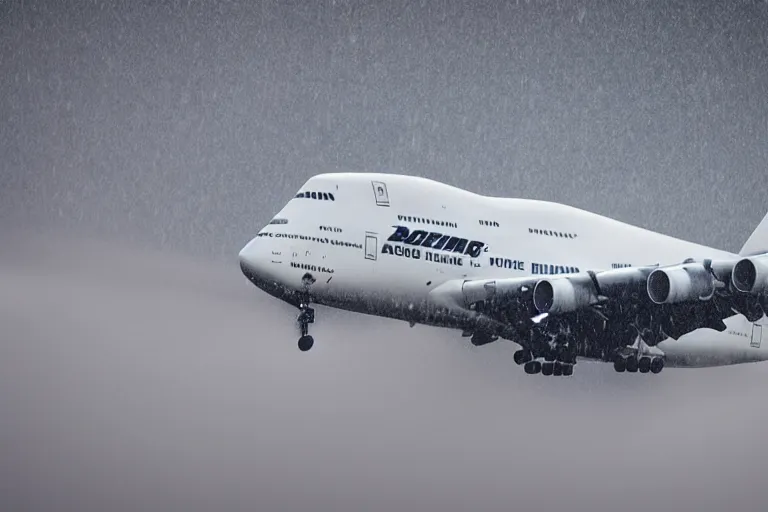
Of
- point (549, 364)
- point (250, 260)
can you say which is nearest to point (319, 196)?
point (250, 260)

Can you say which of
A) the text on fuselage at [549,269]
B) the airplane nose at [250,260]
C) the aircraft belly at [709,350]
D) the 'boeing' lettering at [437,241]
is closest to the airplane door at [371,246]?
the 'boeing' lettering at [437,241]

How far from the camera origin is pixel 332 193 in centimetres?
4509

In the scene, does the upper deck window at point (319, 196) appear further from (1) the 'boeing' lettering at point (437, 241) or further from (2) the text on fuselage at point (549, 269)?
(2) the text on fuselage at point (549, 269)

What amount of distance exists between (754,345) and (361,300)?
2065 cm

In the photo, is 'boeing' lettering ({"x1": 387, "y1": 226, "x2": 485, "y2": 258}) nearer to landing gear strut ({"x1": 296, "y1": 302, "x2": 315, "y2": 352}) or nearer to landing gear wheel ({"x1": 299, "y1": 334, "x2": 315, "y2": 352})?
landing gear strut ({"x1": 296, "y1": 302, "x2": 315, "y2": 352})

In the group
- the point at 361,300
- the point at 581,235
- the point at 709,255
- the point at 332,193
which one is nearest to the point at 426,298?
the point at 361,300

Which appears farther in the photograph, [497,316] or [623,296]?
[497,316]

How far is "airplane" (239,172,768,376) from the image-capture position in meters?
42.4

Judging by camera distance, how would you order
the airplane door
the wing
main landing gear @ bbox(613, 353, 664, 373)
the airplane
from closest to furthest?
the wing
the airplane
the airplane door
main landing gear @ bbox(613, 353, 664, 373)

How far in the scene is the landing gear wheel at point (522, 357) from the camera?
159 feet

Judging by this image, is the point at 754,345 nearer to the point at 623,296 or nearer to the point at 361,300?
the point at 623,296

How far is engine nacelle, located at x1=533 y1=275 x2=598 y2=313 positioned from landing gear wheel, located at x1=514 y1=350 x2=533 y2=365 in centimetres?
606

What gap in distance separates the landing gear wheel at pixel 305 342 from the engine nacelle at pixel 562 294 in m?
7.86

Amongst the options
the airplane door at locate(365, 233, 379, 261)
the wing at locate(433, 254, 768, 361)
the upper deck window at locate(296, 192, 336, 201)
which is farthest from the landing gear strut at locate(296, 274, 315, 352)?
the wing at locate(433, 254, 768, 361)
